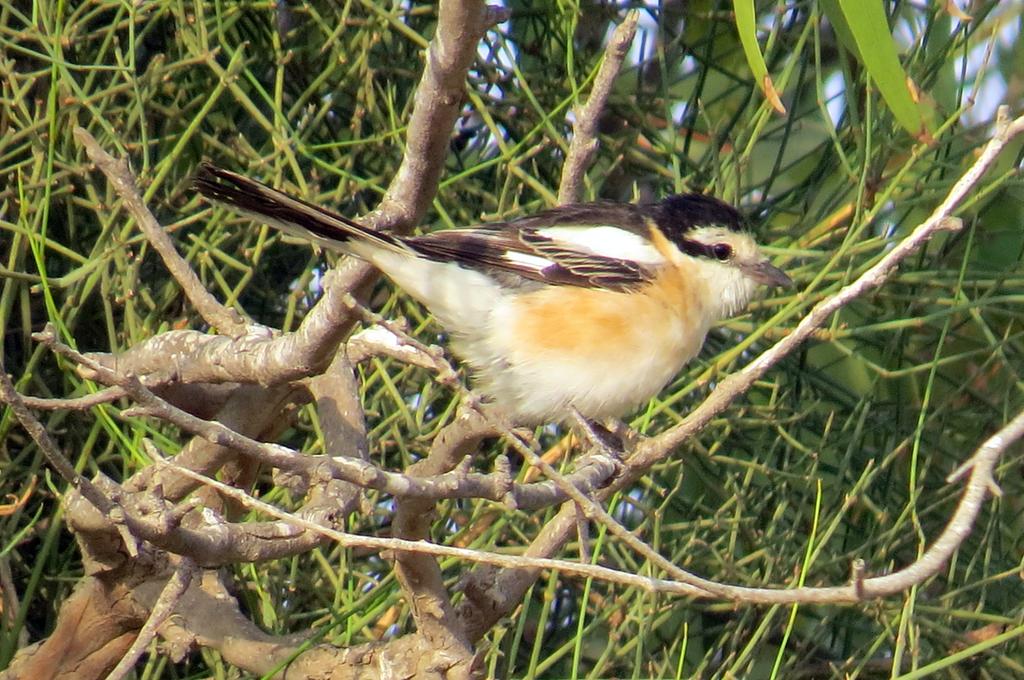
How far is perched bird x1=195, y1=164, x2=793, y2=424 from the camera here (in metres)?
2.28

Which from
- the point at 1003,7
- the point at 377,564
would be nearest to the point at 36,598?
the point at 377,564

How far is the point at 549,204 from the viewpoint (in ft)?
8.21

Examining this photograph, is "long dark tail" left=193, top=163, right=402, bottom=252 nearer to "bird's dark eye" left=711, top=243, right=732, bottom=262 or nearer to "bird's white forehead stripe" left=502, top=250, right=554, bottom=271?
"bird's white forehead stripe" left=502, top=250, right=554, bottom=271

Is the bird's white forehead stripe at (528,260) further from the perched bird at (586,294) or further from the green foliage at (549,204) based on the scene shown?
the green foliage at (549,204)

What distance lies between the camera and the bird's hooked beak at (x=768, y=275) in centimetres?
228

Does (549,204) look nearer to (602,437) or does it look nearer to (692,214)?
(692,214)

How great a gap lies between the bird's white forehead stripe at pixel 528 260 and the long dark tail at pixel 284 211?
32 cm

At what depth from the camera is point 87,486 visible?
143 centimetres

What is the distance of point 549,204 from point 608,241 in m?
0.17

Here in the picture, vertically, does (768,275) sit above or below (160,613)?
above

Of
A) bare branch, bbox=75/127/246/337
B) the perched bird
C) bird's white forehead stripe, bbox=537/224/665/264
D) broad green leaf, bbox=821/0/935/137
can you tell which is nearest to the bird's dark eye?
the perched bird

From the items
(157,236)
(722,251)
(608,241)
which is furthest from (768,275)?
(157,236)

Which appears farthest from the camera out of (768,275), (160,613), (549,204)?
(549,204)

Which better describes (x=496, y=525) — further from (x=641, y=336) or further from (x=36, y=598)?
(x=36, y=598)
